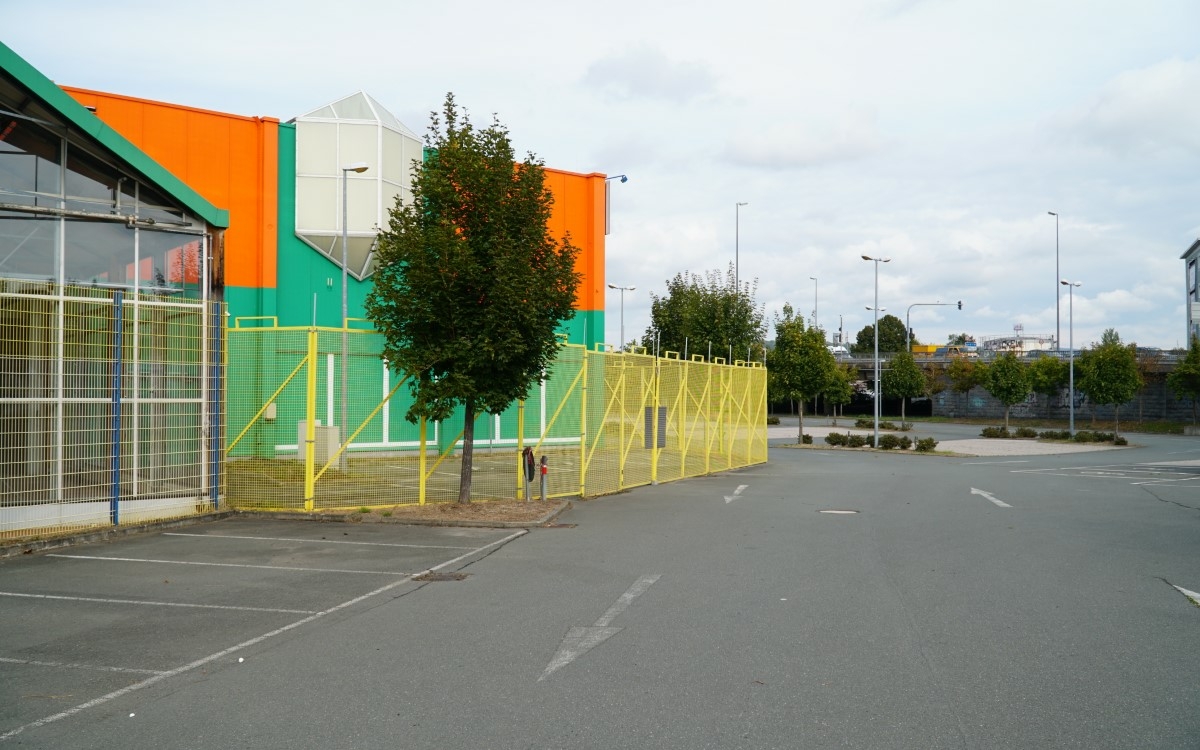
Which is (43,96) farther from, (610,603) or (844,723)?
(844,723)

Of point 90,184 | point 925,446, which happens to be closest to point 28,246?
point 90,184

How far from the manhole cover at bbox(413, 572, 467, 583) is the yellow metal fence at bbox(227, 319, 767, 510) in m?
4.71

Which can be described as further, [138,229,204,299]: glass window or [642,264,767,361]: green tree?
[642,264,767,361]: green tree

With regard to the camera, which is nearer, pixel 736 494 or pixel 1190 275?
pixel 736 494

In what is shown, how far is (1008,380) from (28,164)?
50081 mm

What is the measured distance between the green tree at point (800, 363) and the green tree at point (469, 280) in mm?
31118

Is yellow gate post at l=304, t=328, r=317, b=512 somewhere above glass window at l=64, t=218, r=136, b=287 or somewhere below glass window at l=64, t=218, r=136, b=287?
below

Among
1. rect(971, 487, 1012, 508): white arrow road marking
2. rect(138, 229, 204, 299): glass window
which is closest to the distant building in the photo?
rect(971, 487, 1012, 508): white arrow road marking

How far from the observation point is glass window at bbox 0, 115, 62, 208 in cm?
1202

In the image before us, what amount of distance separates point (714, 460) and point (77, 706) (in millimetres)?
21842

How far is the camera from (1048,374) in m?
62.6

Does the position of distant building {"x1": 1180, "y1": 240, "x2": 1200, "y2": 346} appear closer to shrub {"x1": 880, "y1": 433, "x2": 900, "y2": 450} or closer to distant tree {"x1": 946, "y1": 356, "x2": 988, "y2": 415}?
distant tree {"x1": 946, "y1": 356, "x2": 988, "y2": 415}

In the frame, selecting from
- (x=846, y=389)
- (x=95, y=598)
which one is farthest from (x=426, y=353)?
(x=846, y=389)

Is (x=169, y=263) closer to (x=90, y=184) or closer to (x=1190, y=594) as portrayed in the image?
(x=90, y=184)
